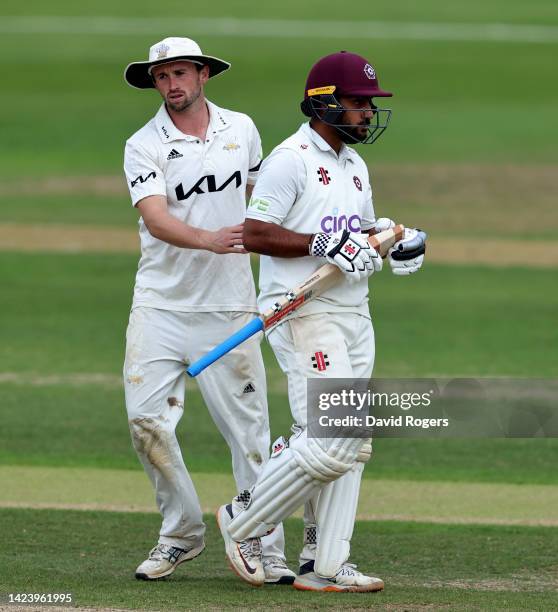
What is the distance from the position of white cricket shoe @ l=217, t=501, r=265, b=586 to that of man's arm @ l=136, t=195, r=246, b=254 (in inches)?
43.6

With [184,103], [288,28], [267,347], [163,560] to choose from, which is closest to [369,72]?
[184,103]

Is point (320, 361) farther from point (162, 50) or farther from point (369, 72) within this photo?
point (162, 50)

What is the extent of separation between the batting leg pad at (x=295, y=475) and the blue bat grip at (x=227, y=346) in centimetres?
43

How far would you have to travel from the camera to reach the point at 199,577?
606 cm

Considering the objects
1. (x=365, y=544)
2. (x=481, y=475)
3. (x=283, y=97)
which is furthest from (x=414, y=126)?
(x=365, y=544)

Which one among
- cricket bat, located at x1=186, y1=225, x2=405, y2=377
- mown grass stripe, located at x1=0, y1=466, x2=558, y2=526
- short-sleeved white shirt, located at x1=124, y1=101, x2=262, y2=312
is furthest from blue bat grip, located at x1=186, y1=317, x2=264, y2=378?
mown grass stripe, located at x1=0, y1=466, x2=558, y2=526

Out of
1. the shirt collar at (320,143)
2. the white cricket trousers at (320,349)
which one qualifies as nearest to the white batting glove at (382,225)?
the shirt collar at (320,143)

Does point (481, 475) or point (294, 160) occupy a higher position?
point (294, 160)

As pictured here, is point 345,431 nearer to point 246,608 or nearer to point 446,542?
point 246,608

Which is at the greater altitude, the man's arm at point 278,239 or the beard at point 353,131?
the beard at point 353,131

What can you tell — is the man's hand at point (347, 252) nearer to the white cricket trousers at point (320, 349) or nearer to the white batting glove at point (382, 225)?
the white cricket trousers at point (320, 349)

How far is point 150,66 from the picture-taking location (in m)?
6.12

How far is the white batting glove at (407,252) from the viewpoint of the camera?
574 centimetres

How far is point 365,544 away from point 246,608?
1673mm
